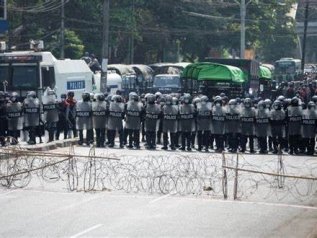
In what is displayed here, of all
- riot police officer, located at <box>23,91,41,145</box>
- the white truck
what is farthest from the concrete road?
the white truck

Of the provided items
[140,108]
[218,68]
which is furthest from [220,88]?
[140,108]

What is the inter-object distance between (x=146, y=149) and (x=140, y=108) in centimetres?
130

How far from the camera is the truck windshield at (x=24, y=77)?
116 feet

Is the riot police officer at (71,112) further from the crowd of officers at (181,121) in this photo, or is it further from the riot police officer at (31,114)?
the riot police officer at (31,114)

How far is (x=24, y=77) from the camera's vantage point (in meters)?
35.4

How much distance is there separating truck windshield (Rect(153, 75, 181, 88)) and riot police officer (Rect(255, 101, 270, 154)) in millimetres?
21213

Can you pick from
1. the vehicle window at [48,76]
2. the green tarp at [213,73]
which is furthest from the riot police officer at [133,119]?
the green tarp at [213,73]

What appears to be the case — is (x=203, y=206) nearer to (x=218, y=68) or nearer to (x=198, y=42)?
(x=218, y=68)

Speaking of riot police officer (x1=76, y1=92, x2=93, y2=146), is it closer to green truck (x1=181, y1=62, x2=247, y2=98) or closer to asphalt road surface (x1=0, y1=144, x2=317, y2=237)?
asphalt road surface (x1=0, y1=144, x2=317, y2=237)

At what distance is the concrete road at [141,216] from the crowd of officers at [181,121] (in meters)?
9.94

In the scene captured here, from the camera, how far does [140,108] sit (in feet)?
96.8

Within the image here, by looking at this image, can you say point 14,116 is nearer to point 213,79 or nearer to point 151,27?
point 213,79

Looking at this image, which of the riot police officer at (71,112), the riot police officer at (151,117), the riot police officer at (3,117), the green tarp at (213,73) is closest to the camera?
the riot police officer at (3,117)

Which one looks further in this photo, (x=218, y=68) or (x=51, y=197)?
(x=218, y=68)
